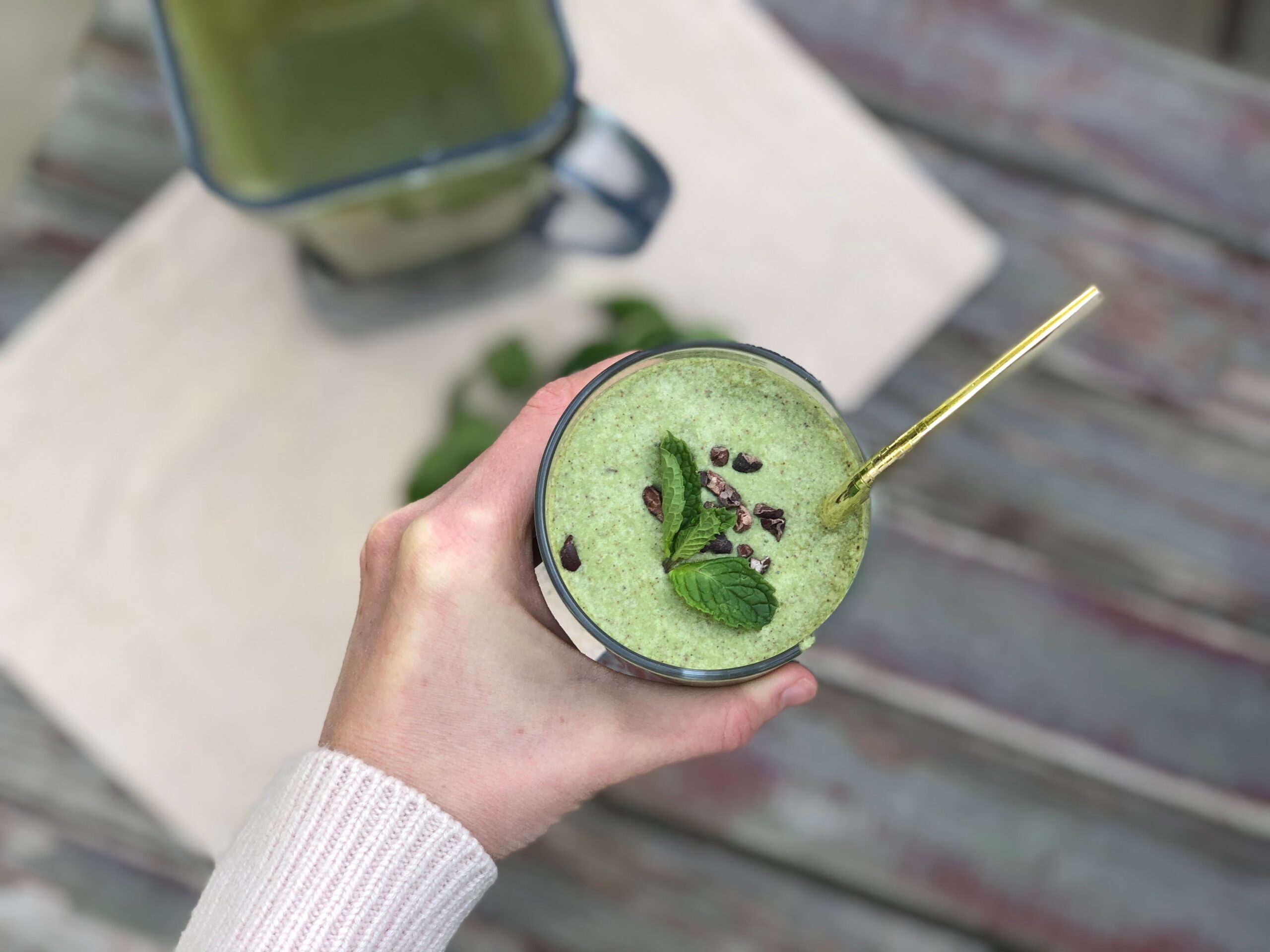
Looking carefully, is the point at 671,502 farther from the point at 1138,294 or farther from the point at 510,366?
the point at 1138,294

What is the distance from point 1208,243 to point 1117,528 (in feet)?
0.87

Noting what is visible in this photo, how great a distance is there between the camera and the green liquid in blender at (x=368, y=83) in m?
0.73

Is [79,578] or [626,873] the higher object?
[79,578]

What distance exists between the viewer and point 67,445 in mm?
830

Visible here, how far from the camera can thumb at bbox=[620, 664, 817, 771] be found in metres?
0.55

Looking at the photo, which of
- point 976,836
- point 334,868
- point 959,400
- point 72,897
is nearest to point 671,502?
point 959,400

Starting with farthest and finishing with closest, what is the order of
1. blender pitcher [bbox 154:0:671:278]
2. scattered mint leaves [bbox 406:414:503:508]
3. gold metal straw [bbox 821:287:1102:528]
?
scattered mint leaves [bbox 406:414:503:508]
blender pitcher [bbox 154:0:671:278]
gold metal straw [bbox 821:287:1102:528]

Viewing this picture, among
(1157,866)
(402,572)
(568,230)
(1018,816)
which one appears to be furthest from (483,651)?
(1157,866)

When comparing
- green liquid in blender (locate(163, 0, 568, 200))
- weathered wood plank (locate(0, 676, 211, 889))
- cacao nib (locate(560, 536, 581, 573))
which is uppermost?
green liquid in blender (locate(163, 0, 568, 200))

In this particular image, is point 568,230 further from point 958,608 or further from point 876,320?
point 958,608

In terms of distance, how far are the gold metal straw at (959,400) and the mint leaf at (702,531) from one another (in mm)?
56

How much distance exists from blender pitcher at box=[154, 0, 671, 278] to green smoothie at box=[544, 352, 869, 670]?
9.0 inches

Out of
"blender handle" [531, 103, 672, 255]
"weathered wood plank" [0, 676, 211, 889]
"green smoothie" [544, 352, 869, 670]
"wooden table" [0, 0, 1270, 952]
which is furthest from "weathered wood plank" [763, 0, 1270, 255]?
"weathered wood plank" [0, 676, 211, 889]

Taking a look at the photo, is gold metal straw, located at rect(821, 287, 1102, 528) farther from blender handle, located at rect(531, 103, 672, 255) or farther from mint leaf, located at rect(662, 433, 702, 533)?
blender handle, located at rect(531, 103, 672, 255)
